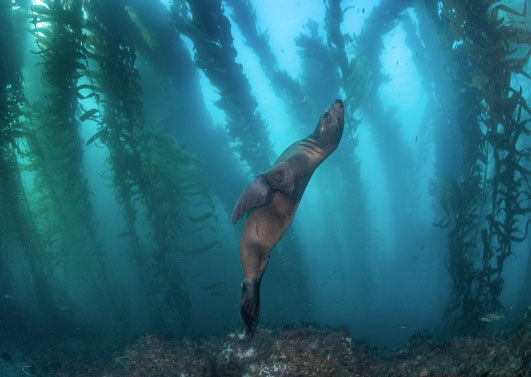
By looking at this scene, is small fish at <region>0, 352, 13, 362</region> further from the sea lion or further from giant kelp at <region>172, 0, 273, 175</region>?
giant kelp at <region>172, 0, 273, 175</region>

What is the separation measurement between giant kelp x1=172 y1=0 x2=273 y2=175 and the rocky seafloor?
284 inches

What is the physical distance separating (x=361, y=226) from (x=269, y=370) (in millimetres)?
13214

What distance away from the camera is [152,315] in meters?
8.62

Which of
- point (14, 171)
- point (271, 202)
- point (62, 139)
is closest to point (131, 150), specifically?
point (62, 139)

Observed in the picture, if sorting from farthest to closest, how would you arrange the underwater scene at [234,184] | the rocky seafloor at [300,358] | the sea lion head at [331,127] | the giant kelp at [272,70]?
the giant kelp at [272,70] < the underwater scene at [234,184] < the sea lion head at [331,127] < the rocky seafloor at [300,358]

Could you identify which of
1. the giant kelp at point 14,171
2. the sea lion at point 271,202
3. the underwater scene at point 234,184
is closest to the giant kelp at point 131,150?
the underwater scene at point 234,184

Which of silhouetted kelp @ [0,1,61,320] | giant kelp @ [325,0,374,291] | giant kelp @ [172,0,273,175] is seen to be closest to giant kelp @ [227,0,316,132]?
giant kelp @ [325,0,374,291]

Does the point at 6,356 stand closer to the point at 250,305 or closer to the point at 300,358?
the point at 300,358

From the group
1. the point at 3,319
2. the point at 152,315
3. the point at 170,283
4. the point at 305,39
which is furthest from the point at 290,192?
the point at 305,39

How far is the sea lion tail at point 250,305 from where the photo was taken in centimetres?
267

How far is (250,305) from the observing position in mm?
2688

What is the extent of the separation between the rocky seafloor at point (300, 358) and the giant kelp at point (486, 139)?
219 cm

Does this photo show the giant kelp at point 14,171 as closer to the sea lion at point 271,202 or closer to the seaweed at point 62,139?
the seaweed at point 62,139

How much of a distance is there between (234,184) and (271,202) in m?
8.67
